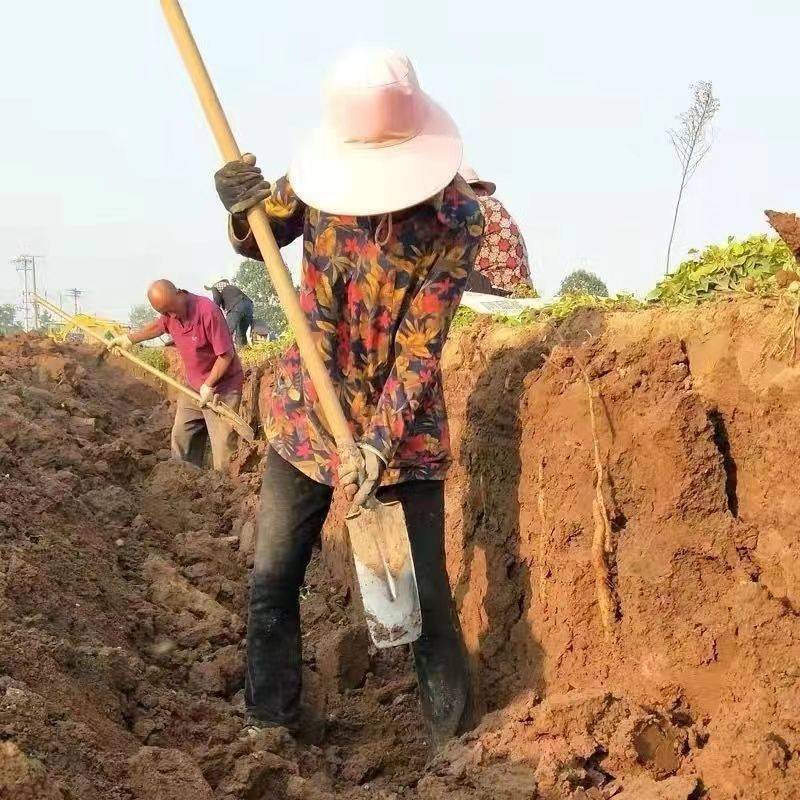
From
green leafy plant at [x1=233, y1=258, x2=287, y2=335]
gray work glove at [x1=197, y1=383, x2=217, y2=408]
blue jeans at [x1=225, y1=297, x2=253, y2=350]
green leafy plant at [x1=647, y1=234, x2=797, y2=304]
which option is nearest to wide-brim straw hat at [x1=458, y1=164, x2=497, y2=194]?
green leafy plant at [x1=647, y1=234, x2=797, y2=304]

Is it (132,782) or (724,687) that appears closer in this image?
(132,782)

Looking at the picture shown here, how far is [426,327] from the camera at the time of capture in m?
3.02

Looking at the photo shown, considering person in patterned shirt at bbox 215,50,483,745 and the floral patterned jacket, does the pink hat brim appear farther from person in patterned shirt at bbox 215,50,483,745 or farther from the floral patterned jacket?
the floral patterned jacket

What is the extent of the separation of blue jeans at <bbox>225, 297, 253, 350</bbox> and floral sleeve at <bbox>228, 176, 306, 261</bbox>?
9.04 metres

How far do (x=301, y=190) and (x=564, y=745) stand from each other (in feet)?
6.30

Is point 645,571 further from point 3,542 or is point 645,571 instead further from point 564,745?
point 3,542

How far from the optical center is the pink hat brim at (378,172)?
284 cm

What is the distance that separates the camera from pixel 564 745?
287 centimetres

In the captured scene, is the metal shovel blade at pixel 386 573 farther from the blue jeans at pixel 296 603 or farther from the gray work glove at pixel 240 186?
the gray work glove at pixel 240 186

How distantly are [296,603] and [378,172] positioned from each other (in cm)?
158

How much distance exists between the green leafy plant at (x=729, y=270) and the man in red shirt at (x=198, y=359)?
16.8ft

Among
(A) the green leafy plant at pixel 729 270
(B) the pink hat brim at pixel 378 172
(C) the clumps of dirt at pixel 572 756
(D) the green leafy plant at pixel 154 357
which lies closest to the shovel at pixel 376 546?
(B) the pink hat brim at pixel 378 172

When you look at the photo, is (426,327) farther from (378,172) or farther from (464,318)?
(464,318)

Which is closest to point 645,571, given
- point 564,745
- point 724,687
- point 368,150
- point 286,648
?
point 724,687
